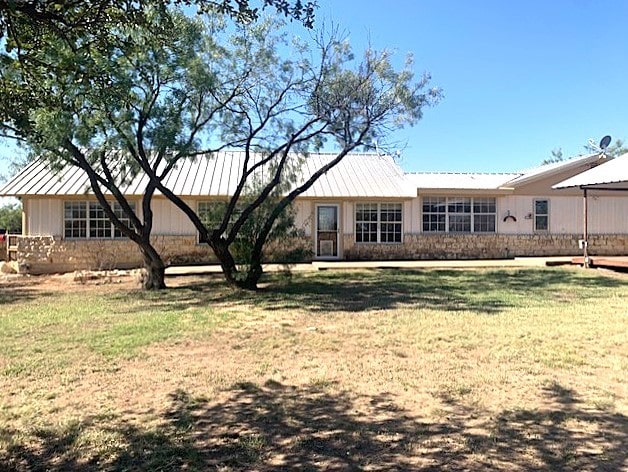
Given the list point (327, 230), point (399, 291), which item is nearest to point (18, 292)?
point (399, 291)

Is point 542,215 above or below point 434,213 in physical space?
below

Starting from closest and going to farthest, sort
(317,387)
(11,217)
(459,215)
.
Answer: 1. (317,387)
2. (459,215)
3. (11,217)

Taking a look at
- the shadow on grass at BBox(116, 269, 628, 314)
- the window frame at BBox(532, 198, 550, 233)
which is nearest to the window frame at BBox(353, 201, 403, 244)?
the shadow on grass at BBox(116, 269, 628, 314)

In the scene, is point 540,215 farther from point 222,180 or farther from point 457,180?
point 222,180

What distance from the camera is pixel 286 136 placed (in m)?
13.8

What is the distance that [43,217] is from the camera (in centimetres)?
1853

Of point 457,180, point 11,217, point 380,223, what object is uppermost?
point 457,180

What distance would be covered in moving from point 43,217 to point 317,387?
54.9ft

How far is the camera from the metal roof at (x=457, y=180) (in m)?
20.6

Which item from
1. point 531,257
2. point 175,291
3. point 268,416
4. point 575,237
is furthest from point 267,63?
point 575,237

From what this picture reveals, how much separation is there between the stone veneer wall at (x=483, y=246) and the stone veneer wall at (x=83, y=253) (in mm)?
3238

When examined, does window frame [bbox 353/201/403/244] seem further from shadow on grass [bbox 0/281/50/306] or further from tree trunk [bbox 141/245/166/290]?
shadow on grass [bbox 0/281/50/306]

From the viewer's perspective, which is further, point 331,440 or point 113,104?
point 113,104

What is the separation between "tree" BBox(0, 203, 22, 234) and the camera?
44781mm
